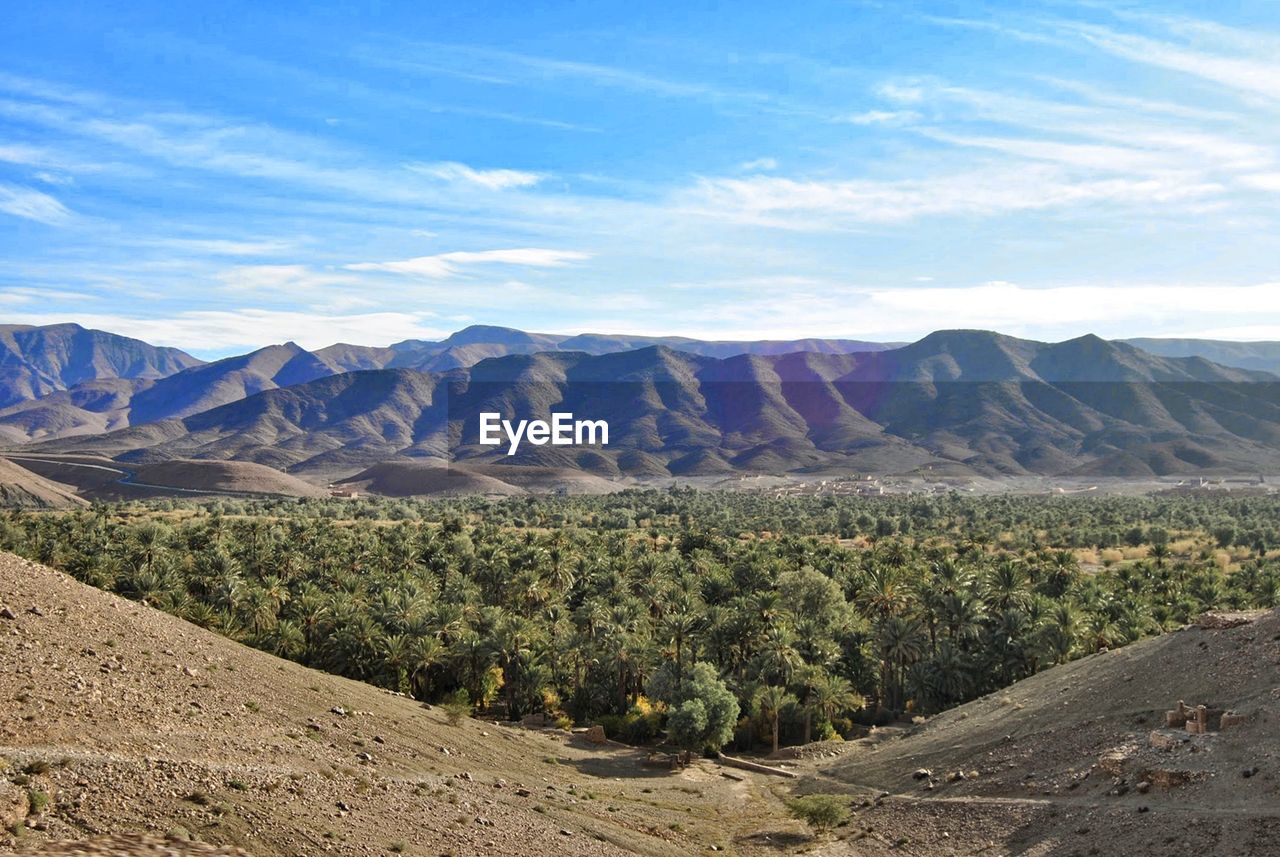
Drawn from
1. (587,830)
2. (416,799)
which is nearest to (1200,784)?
(587,830)

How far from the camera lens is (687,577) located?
6438 centimetres

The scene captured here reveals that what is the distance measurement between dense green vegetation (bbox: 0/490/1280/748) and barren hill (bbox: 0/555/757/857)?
26.4 feet

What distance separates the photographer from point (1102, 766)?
3075 centimetres

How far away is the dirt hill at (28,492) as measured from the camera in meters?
148

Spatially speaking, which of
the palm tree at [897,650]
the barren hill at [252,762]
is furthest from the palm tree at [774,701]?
the palm tree at [897,650]

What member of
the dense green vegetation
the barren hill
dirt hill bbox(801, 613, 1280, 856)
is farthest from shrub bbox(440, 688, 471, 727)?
dirt hill bbox(801, 613, 1280, 856)

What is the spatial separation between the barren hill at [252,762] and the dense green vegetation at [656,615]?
317 inches

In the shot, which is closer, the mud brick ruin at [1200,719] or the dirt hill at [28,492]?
the mud brick ruin at [1200,719]

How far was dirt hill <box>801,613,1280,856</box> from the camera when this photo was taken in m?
26.3

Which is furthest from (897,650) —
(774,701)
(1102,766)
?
(1102,766)

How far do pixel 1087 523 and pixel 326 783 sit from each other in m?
119

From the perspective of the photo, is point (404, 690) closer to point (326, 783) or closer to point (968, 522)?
point (326, 783)

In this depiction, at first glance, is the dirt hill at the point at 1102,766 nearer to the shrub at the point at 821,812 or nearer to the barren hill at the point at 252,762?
the shrub at the point at 821,812

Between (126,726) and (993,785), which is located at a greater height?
(126,726)
